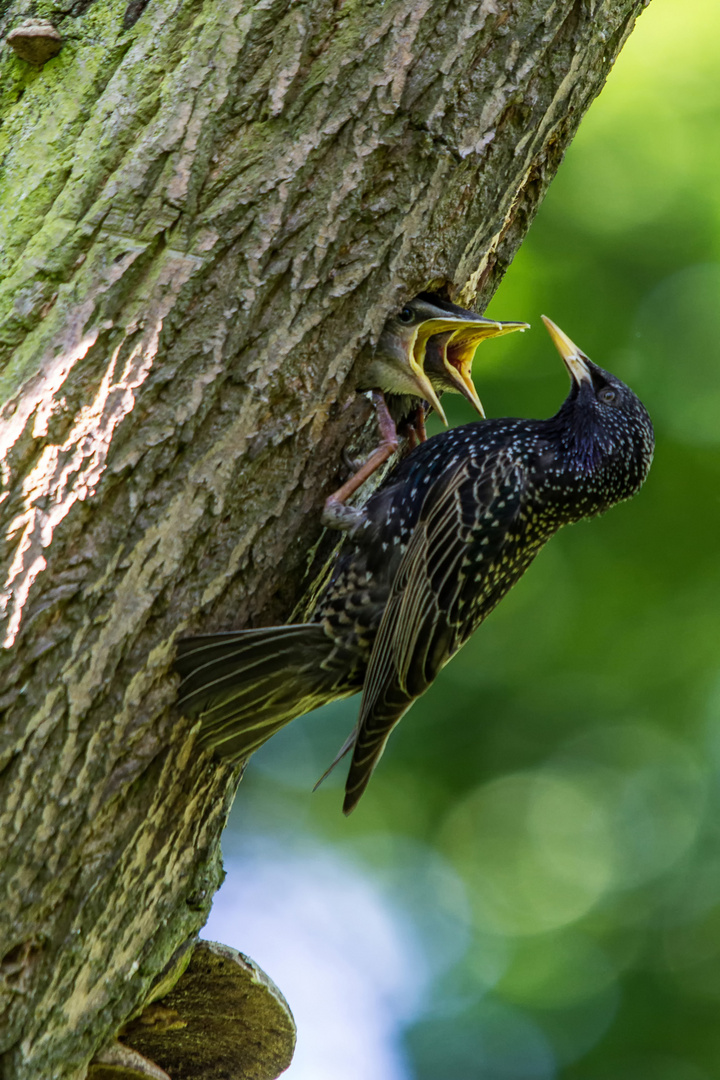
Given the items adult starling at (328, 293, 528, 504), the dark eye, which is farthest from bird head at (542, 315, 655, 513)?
adult starling at (328, 293, 528, 504)

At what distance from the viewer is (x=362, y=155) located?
7.84 ft

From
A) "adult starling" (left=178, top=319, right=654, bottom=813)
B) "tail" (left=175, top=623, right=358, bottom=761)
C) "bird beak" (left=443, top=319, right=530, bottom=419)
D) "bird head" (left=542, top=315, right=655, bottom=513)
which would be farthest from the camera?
"bird head" (left=542, top=315, right=655, bottom=513)

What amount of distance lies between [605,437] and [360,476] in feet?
3.28

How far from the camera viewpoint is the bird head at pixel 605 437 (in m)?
3.29

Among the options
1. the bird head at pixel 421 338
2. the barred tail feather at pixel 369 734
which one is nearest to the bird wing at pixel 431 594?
the barred tail feather at pixel 369 734

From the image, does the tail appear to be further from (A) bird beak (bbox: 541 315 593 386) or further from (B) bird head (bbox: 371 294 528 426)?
(A) bird beak (bbox: 541 315 593 386)

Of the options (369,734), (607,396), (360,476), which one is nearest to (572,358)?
(607,396)

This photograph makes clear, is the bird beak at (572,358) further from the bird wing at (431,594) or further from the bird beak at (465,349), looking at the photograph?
the bird wing at (431,594)

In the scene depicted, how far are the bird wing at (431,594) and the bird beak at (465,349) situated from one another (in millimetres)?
226

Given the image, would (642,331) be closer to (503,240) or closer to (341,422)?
(503,240)

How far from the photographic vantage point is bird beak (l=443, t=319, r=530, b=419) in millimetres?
2955

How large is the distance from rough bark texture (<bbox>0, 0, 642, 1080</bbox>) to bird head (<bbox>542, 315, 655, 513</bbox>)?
96cm

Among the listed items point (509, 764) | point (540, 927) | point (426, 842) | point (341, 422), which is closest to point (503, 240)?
point (341, 422)

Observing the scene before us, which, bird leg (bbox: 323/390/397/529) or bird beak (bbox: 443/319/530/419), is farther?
bird beak (bbox: 443/319/530/419)
